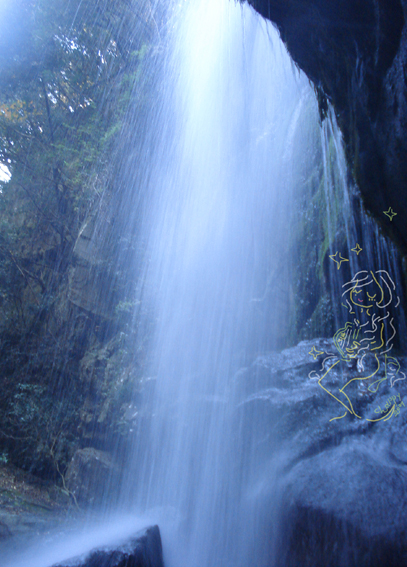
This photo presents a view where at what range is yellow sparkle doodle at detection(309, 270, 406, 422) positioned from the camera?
11.0 feet

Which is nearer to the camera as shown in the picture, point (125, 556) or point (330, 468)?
point (330, 468)

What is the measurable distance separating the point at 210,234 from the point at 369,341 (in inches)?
286

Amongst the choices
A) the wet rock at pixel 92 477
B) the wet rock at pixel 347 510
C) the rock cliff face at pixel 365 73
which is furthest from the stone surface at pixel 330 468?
the wet rock at pixel 92 477

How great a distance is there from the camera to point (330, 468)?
3.15 metres

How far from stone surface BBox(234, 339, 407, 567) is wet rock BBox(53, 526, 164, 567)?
161 centimetres

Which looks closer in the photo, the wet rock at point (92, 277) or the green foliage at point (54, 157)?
the wet rock at point (92, 277)

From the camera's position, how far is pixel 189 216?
10.5 m

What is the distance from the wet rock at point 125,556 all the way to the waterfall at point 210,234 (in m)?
1.11

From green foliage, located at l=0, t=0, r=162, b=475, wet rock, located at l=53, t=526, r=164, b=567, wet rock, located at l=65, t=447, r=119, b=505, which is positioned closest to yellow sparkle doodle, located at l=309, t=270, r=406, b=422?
wet rock, located at l=53, t=526, r=164, b=567

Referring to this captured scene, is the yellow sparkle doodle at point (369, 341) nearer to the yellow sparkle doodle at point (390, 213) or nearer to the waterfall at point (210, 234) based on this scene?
the yellow sparkle doodle at point (390, 213)

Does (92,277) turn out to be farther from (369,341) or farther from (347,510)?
(347,510)

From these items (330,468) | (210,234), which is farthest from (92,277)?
(330,468)

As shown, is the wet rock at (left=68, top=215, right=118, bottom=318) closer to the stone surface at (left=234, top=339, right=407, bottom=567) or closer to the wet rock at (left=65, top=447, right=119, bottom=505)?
the wet rock at (left=65, top=447, right=119, bottom=505)

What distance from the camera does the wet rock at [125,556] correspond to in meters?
3.57
